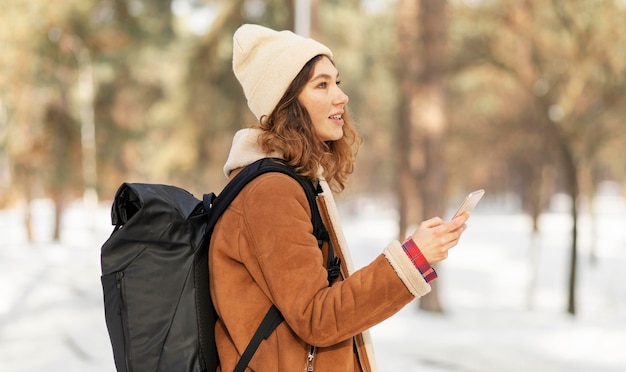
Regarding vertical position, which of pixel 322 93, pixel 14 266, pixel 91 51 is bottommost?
pixel 322 93

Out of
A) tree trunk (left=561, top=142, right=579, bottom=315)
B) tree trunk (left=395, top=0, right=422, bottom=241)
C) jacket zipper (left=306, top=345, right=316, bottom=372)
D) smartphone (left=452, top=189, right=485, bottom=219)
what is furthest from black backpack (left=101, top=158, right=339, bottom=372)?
tree trunk (left=395, top=0, right=422, bottom=241)

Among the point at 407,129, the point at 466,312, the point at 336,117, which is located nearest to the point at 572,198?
the point at 466,312

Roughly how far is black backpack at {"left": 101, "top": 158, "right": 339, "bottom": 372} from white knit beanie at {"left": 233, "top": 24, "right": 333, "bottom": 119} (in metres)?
0.21

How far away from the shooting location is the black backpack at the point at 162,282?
1896 millimetres

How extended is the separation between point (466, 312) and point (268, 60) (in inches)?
532

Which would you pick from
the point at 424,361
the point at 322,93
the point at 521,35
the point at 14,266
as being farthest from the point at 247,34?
the point at 14,266

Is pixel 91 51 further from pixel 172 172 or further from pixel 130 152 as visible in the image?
pixel 130 152

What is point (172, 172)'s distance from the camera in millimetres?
25031

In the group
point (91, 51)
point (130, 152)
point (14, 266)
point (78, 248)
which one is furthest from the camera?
point (130, 152)

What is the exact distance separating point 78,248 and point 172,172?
4.37 m

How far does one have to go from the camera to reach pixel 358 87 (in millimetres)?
40250

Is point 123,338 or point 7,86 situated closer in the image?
point 123,338

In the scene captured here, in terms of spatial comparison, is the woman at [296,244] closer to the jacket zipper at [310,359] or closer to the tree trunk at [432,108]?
the jacket zipper at [310,359]

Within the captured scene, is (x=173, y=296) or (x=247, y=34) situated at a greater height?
(x=247, y=34)
